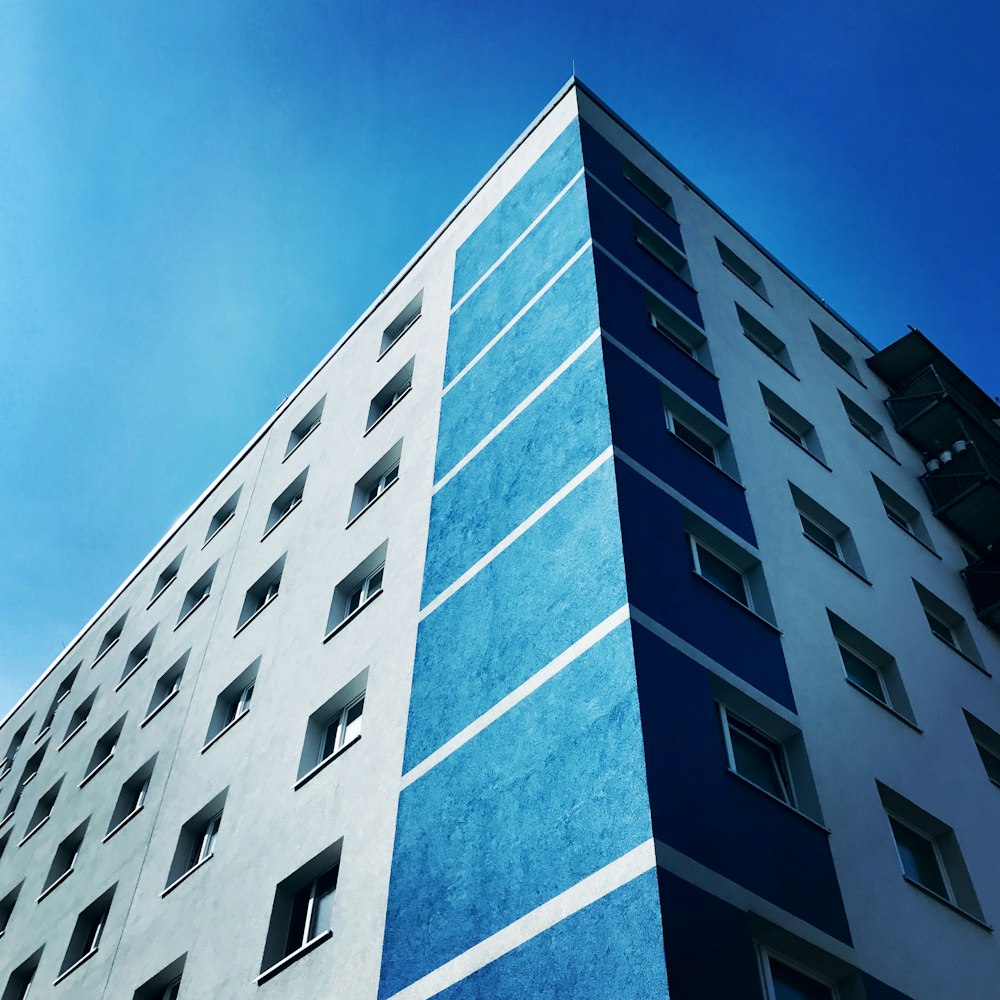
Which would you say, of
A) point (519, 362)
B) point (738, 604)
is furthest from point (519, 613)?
point (519, 362)

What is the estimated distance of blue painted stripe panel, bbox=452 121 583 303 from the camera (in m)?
23.5

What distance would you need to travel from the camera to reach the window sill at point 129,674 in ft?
93.2

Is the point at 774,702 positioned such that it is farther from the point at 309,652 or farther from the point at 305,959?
the point at 309,652

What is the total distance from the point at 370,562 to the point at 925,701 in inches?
390

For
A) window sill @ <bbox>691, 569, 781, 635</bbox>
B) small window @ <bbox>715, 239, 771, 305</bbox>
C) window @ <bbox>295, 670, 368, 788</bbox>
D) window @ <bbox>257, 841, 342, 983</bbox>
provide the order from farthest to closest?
small window @ <bbox>715, 239, 771, 305</bbox>, window @ <bbox>295, 670, 368, 788</bbox>, window sill @ <bbox>691, 569, 781, 635</bbox>, window @ <bbox>257, 841, 342, 983</bbox>

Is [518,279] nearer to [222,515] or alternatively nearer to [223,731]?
[223,731]

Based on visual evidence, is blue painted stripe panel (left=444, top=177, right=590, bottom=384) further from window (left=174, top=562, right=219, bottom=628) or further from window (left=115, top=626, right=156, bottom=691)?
window (left=115, top=626, right=156, bottom=691)

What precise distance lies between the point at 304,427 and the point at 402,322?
4232 millimetres

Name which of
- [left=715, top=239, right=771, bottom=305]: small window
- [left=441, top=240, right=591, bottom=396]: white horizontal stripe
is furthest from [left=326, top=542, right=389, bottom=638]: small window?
[left=715, top=239, right=771, bottom=305]: small window

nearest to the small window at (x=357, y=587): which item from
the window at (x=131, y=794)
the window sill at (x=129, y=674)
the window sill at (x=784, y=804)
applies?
the window at (x=131, y=794)

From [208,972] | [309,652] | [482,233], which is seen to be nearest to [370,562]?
[309,652]

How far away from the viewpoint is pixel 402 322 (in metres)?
26.9

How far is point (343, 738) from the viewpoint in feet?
55.8

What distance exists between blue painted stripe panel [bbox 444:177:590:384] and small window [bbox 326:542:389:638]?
4.15 metres
